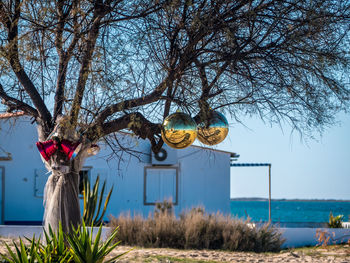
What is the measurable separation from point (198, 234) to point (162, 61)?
531 centimetres

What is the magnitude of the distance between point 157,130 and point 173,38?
1.24 m

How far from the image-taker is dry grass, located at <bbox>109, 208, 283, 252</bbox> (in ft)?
35.0

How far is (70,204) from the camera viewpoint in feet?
23.1

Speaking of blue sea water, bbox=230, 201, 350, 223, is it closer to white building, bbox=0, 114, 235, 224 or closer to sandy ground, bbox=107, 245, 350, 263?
white building, bbox=0, 114, 235, 224

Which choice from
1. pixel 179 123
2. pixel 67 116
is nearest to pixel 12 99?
pixel 67 116

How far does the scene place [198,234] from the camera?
1088 cm

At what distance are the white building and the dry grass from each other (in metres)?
4.90

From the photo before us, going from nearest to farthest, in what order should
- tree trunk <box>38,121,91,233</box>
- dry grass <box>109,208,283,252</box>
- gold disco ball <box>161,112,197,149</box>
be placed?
gold disco ball <box>161,112,197,149</box> → tree trunk <box>38,121,91,233</box> → dry grass <box>109,208,283,252</box>

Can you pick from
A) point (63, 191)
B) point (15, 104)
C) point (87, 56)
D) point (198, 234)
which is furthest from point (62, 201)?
point (198, 234)

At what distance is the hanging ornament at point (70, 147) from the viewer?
265 inches

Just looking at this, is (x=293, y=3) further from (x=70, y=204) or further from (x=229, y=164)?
(x=229, y=164)

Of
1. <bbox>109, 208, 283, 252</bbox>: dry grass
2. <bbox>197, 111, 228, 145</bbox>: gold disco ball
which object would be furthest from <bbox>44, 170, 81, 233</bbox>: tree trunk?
<bbox>109, 208, 283, 252</bbox>: dry grass

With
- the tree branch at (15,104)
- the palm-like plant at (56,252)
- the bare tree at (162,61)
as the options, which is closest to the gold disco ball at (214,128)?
the bare tree at (162,61)

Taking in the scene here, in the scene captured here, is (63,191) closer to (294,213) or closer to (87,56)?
(87,56)
